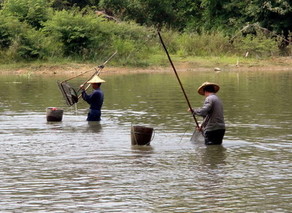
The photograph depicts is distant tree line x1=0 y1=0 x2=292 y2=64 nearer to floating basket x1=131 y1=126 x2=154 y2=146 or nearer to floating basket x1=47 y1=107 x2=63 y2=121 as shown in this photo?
floating basket x1=47 y1=107 x2=63 y2=121

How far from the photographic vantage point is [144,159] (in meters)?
13.3

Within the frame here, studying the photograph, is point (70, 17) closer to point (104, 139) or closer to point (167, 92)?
point (167, 92)

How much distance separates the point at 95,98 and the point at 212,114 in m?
4.41

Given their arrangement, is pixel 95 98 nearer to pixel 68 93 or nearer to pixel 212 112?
pixel 68 93

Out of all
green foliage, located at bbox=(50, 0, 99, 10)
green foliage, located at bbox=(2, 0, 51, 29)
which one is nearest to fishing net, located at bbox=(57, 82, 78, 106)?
green foliage, located at bbox=(2, 0, 51, 29)

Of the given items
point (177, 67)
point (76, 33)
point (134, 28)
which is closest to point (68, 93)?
point (76, 33)

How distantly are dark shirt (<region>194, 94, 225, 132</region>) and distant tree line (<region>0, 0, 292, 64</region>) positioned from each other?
23486 millimetres

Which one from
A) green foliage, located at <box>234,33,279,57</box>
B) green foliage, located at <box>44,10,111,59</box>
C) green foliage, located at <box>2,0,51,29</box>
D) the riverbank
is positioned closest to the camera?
the riverbank

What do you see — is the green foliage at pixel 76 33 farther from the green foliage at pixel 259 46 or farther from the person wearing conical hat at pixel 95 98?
the person wearing conical hat at pixel 95 98

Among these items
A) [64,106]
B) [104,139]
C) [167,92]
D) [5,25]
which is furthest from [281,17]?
[104,139]

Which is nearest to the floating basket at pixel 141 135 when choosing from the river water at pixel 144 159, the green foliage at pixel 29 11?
the river water at pixel 144 159

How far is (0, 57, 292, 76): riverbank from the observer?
3525 centimetres

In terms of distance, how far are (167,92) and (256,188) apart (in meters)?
15.5

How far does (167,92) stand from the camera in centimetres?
2614
